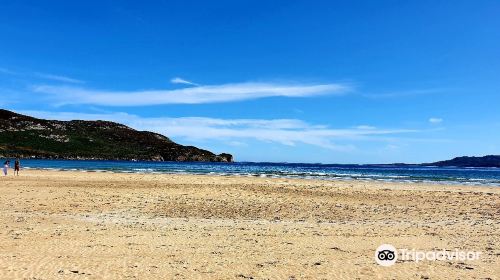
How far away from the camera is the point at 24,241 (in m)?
12.9

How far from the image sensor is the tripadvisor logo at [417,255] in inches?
459

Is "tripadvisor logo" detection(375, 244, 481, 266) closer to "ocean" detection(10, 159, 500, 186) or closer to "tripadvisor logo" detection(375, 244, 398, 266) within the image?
→ "tripadvisor logo" detection(375, 244, 398, 266)

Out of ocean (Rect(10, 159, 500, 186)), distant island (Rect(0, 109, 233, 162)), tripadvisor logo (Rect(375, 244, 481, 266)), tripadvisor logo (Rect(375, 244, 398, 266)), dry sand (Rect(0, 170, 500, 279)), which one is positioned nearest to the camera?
dry sand (Rect(0, 170, 500, 279))

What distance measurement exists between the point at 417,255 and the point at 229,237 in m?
6.16

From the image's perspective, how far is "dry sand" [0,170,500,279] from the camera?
10234mm

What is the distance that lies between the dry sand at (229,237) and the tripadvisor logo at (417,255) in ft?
0.99

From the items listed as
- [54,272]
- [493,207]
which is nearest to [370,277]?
[54,272]

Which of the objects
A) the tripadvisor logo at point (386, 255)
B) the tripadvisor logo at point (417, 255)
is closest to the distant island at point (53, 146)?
the tripadvisor logo at point (386, 255)

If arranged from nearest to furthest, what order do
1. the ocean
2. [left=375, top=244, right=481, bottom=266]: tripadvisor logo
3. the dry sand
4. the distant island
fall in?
the dry sand < [left=375, top=244, right=481, bottom=266]: tripadvisor logo < the ocean < the distant island

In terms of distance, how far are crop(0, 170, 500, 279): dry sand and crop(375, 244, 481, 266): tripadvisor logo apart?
30 centimetres

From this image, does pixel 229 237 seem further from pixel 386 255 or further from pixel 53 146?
pixel 53 146

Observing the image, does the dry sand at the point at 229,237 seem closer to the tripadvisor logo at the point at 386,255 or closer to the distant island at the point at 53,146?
the tripadvisor logo at the point at 386,255

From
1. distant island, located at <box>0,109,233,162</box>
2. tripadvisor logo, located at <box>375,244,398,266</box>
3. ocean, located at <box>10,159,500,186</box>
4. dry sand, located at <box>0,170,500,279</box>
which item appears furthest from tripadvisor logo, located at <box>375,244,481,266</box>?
distant island, located at <box>0,109,233,162</box>

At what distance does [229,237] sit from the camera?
14.7 meters
